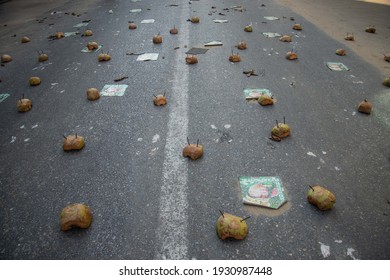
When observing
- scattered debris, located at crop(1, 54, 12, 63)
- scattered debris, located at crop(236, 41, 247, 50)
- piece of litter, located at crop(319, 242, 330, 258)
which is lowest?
scattered debris, located at crop(1, 54, 12, 63)

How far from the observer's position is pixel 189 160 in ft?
9.09

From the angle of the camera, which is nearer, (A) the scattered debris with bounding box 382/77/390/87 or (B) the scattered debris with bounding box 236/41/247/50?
(A) the scattered debris with bounding box 382/77/390/87

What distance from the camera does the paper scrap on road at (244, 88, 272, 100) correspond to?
381 centimetres

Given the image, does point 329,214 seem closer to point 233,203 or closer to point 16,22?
point 233,203

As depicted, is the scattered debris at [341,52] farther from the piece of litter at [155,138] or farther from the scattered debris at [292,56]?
the piece of litter at [155,138]

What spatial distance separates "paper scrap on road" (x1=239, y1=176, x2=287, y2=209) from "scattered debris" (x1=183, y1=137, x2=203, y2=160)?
50cm

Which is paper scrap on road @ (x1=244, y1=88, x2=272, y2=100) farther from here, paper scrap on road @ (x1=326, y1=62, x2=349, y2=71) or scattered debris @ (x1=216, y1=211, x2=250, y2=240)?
scattered debris @ (x1=216, y1=211, x2=250, y2=240)

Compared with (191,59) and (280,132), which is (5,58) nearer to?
(191,59)

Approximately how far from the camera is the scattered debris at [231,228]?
200 centimetres

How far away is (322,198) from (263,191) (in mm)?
484

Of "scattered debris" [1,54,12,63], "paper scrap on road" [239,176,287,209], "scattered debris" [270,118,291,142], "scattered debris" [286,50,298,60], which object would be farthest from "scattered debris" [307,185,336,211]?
"scattered debris" [1,54,12,63]

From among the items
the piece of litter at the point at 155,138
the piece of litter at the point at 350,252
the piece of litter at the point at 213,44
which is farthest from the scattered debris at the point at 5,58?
the piece of litter at the point at 350,252
